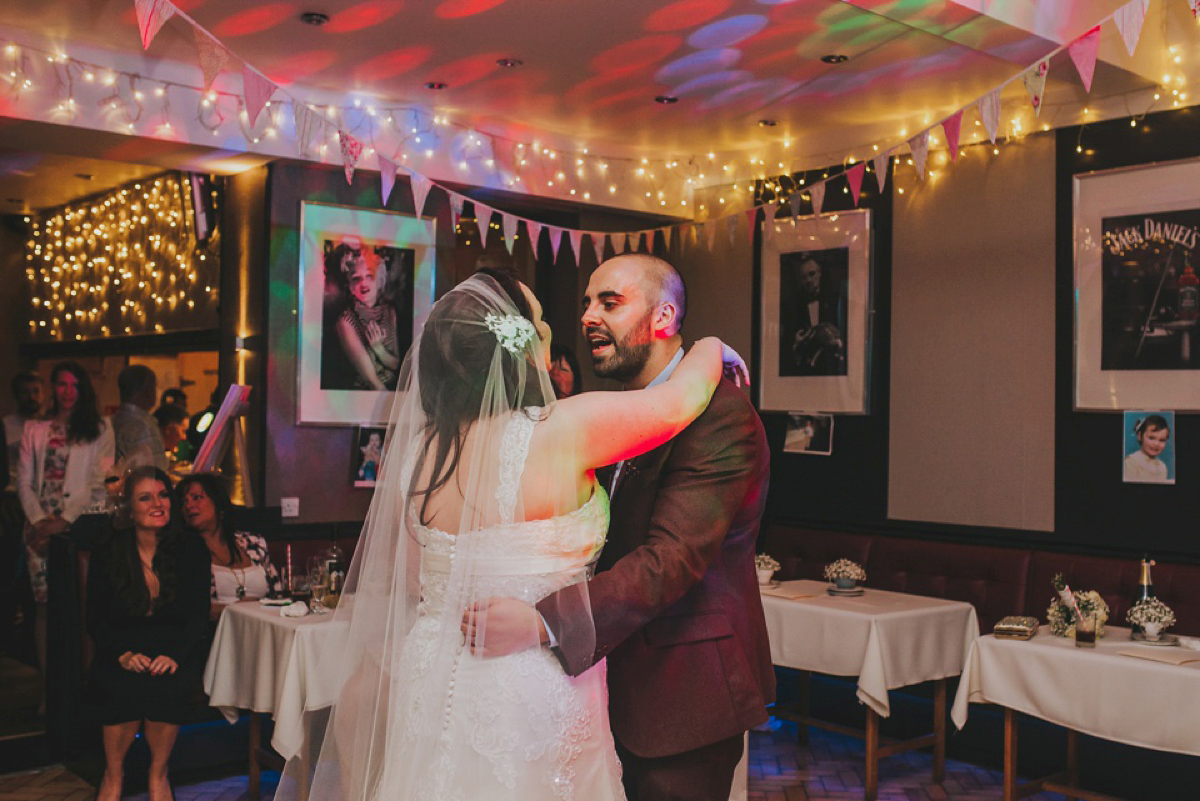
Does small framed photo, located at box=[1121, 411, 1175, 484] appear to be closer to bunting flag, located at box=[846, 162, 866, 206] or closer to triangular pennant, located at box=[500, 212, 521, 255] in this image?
bunting flag, located at box=[846, 162, 866, 206]

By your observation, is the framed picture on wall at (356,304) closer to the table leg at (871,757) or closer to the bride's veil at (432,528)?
the table leg at (871,757)

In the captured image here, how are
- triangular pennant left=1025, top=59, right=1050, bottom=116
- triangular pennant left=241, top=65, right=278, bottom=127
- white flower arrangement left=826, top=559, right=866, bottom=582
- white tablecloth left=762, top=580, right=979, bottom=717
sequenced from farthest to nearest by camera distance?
white flower arrangement left=826, top=559, right=866, bottom=582
white tablecloth left=762, top=580, right=979, bottom=717
triangular pennant left=241, top=65, right=278, bottom=127
triangular pennant left=1025, top=59, right=1050, bottom=116

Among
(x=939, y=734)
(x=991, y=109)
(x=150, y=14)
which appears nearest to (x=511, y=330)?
(x=150, y=14)

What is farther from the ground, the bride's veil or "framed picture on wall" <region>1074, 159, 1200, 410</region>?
"framed picture on wall" <region>1074, 159, 1200, 410</region>

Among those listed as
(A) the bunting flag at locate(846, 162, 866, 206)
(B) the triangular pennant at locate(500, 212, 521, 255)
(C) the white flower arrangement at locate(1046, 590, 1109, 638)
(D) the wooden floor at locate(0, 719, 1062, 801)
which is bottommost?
(D) the wooden floor at locate(0, 719, 1062, 801)

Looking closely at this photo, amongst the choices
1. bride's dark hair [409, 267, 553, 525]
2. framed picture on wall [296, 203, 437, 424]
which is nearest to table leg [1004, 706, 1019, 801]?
bride's dark hair [409, 267, 553, 525]

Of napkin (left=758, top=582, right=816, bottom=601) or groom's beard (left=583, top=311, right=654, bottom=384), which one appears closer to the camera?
groom's beard (left=583, top=311, right=654, bottom=384)

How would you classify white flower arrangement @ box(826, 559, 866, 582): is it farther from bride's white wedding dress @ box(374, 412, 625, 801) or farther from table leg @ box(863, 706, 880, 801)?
bride's white wedding dress @ box(374, 412, 625, 801)

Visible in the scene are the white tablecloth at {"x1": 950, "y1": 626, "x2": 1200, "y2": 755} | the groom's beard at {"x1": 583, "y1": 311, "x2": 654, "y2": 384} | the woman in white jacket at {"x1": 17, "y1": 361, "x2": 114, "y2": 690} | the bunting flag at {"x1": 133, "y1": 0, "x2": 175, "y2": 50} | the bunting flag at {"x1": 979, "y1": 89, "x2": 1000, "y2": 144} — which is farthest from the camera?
the woman in white jacket at {"x1": 17, "y1": 361, "x2": 114, "y2": 690}

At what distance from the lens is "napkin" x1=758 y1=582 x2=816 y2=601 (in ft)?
17.3

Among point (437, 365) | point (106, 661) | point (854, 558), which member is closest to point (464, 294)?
point (437, 365)

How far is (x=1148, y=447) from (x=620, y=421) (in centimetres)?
420

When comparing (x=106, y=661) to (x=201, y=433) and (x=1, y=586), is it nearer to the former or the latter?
(x=201, y=433)

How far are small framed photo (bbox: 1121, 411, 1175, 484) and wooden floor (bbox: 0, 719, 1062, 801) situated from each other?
1.59 metres
